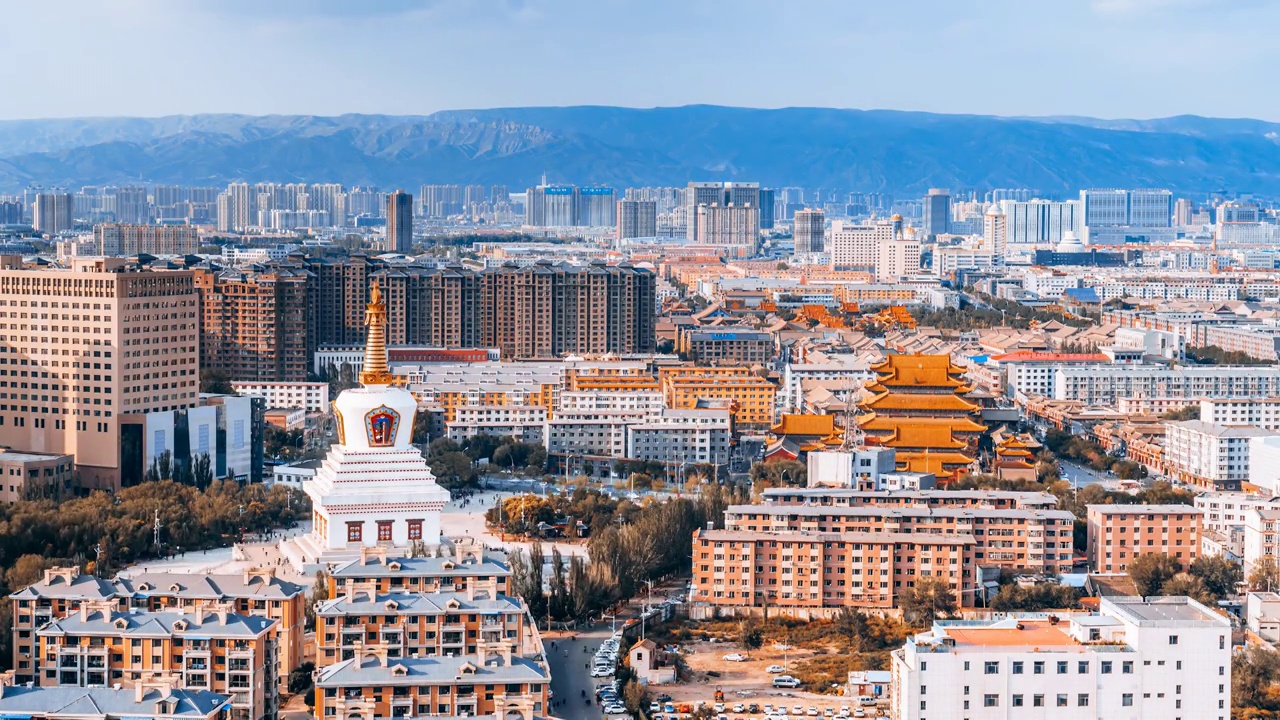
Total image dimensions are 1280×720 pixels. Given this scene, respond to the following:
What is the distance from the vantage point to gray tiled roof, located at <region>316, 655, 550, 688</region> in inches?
640

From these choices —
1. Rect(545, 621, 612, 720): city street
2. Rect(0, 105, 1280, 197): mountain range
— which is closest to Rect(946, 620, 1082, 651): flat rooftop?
Rect(545, 621, 612, 720): city street

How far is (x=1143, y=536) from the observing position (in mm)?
25609

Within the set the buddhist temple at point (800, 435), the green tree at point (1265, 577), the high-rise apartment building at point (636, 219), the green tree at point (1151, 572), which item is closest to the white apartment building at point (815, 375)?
the buddhist temple at point (800, 435)

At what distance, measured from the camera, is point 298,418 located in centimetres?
3884

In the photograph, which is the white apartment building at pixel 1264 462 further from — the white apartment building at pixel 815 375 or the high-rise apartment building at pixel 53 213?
the high-rise apartment building at pixel 53 213

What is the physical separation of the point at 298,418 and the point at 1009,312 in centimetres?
2988

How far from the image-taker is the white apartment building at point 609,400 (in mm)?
38469

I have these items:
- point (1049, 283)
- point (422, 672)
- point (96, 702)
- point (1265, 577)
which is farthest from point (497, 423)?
point (1049, 283)

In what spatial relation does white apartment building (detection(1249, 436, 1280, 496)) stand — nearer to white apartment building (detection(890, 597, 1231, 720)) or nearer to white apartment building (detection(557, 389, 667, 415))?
white apartment building (detection(557, 389, 667, 415))

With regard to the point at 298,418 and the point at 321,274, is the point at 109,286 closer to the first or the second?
the point at 298,418

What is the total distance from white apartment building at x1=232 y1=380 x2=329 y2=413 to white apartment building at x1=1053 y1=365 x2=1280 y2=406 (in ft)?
45.1

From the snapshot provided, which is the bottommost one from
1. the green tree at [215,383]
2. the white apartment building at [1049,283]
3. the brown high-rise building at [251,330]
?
the green tree at [215,383]

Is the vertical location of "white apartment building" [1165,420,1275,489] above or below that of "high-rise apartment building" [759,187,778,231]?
below

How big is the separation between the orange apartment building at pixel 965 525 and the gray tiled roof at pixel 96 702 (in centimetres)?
1004
